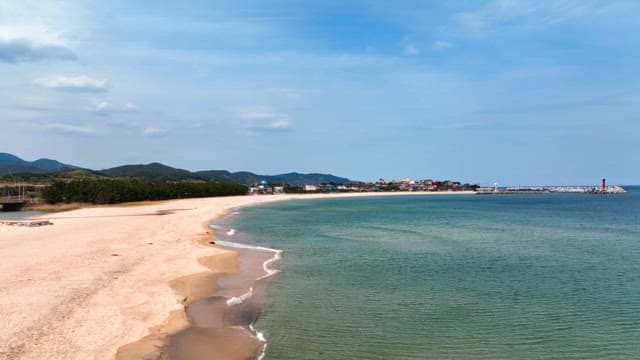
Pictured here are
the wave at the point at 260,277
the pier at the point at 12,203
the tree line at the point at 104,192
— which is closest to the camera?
the wave at the point at 260,277

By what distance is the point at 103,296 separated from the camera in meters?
20.2

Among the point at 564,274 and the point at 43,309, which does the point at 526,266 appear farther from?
the point at 43,309

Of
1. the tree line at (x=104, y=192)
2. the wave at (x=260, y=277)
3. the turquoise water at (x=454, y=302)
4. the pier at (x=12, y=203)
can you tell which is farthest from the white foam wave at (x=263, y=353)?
the pier at (x=12, y=203)

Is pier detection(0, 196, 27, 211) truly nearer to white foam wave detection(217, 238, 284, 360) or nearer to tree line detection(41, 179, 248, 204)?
tree line detection(41, 179, 248, 204)

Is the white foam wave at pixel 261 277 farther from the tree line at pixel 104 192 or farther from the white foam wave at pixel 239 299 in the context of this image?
the tree line at pixel 104 192

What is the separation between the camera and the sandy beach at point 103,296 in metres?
14.4

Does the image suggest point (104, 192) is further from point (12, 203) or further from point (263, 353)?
point (263, 353)

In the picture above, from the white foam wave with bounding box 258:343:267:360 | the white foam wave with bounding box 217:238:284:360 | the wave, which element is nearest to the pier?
the wave

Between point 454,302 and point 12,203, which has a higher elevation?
point 12,203

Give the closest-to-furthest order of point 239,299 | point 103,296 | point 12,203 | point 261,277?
point 103,296
point 239,299
point 261,277
point 12,203

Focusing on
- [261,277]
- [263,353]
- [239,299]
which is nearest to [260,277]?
[261,277]

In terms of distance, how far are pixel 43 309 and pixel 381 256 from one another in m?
22.2

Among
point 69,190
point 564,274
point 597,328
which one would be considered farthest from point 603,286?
point 69,190

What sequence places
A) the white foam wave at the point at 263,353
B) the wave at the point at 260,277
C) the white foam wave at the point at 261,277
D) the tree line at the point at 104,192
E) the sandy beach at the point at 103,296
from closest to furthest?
the sandy beach at the point at 103,296, the white foam wave at the point at 263,353, the white foam wave at the point at 261,277, the wave at the point at 260,277, the tree line at the point at 104,192
